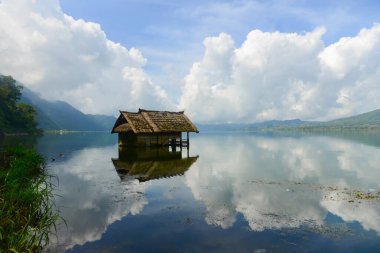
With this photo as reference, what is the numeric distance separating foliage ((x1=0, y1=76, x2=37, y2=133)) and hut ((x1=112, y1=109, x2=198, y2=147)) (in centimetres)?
6429

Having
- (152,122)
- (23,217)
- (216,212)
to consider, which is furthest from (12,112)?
(216,212)

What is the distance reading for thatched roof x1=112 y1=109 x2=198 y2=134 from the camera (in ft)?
132

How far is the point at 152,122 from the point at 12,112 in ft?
248

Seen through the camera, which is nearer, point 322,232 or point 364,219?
point 322,232

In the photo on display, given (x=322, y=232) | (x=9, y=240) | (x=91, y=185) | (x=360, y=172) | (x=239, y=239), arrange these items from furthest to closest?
(x=360, y=172)
(x=91, y=185)
(x=322, y=232)
(x=239, y=239)
(x=9, y=240)

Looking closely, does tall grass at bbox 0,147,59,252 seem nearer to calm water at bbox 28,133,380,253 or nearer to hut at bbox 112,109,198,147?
calm water at bbox 28,133,380,253

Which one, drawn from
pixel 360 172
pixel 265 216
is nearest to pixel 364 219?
pixel 265 216

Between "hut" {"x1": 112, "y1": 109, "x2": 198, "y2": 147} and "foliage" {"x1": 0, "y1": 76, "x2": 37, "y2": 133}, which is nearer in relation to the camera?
"hut" {"x1": 112, "y1": 109, "x2": 198, "y2": 147}

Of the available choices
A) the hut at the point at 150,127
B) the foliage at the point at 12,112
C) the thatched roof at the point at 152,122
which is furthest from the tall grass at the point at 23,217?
the foliage at the point at 12,112

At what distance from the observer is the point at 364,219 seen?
Result: 11977mm

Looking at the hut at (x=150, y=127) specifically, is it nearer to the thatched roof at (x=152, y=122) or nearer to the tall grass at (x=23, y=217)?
the thatched roof at (x=152, y=122)

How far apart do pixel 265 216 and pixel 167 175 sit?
10624 millimetres

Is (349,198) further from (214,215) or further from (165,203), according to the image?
(165,203)

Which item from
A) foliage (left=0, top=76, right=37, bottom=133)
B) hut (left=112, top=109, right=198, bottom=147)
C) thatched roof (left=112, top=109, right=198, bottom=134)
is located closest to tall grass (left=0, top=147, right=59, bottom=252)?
thatched roof (left=112, top=109, right=198, bottom=134)
